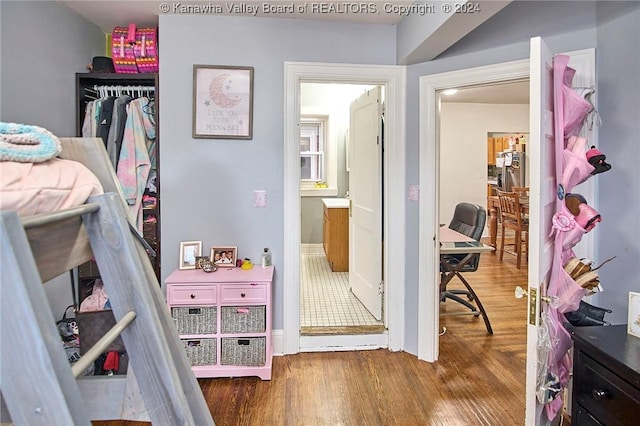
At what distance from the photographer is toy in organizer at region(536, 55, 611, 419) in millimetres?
1537

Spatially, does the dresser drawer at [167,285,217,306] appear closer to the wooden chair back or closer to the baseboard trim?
the baseboard trim

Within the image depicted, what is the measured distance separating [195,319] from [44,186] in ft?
5.62

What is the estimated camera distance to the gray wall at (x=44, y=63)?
204cm

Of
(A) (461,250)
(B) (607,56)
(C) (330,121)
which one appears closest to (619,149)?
(B) (607,56)

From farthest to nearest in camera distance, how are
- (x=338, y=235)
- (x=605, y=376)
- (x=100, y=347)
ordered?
(x=338, y=235) → (x=605, y=376) → (x=100, y=347)

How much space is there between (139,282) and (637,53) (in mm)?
2277

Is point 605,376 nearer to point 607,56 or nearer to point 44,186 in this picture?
point 607,56

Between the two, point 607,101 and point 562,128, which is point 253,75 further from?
point 607,101

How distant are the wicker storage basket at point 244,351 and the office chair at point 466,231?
69.4 inches

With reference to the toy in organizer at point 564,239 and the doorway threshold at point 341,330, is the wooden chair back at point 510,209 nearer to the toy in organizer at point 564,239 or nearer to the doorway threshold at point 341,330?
the doorway threshold at point 341,330

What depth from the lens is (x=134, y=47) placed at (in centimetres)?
251

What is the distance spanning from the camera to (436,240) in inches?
102

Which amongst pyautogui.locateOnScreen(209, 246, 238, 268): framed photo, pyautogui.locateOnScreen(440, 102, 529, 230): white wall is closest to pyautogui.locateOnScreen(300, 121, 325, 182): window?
pyautogui.locateOnScreen(440, 102, 529, 230): white wall

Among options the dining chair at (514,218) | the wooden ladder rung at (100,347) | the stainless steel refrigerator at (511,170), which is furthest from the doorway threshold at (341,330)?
the stainless steel refrigerator at (511,170)
